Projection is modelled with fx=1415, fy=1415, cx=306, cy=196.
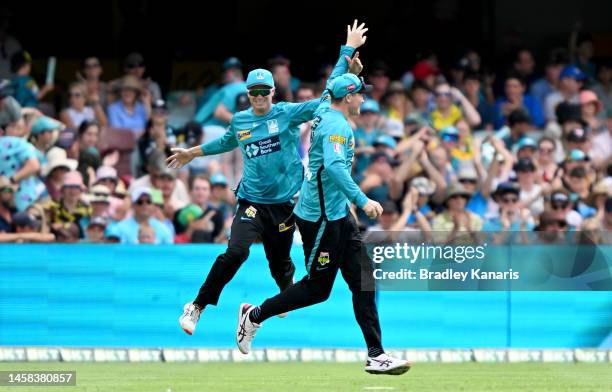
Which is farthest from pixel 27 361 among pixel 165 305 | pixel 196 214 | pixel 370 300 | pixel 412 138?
pixel 412 138

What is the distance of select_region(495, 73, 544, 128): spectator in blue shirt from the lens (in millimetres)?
19953

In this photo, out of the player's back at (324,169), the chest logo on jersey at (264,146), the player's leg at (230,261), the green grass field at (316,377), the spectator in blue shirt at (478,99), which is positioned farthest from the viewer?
the spectator in blue shirt at (478,99)

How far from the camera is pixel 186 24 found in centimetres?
2195

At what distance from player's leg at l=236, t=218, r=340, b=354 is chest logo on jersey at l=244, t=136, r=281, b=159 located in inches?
40.1

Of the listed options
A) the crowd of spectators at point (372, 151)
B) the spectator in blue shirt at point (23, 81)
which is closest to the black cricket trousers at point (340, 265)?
A: the crowd of spectators at point (372, 151)

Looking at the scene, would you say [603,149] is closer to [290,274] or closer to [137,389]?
[290,274]

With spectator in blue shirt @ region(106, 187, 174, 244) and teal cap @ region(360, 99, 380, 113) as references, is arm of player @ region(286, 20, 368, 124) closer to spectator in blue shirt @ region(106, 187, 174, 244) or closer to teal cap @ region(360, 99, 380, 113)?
spectator in blue shirt @ region(106, 187, 174, 244)

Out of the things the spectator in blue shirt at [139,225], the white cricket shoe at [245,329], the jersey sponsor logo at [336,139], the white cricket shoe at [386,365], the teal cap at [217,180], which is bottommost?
the white cricket shoe at [386,365]

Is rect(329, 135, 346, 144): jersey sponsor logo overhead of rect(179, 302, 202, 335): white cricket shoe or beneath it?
overhead

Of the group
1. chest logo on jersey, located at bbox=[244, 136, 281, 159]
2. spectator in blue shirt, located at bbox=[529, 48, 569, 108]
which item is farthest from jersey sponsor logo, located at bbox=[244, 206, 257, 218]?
spectator in blue shirt, located at bbox=[529, 48, 569, 108]

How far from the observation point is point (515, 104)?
20062 millimetres

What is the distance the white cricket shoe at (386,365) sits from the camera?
1130 cm

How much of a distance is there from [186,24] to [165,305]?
311 inches

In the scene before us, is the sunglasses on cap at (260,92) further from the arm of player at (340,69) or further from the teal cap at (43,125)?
the teal cap at (43,125)
